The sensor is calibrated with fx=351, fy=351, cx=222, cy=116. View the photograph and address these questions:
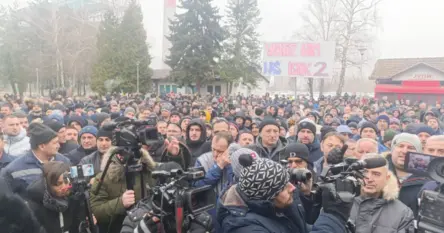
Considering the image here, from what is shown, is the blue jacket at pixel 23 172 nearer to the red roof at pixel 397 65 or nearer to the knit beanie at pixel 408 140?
the knit beanie at pixel 408 140

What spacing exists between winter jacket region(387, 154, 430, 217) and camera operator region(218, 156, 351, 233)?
1.47 meters

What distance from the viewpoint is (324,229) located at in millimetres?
2082

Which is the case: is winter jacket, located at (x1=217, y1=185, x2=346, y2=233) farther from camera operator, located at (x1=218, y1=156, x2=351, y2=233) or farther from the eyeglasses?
the eyeglasses

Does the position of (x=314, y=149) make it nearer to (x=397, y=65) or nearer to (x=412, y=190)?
(x=412, y=190)

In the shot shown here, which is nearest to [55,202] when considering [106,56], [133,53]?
[133,53]

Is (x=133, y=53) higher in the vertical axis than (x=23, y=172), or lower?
higher

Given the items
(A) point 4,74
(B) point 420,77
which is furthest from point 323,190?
(A) point 4,74

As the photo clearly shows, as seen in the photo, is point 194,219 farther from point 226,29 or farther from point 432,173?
point 226,29

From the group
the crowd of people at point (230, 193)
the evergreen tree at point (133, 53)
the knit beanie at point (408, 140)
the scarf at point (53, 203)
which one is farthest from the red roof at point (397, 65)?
the scarf at point (53, 203)

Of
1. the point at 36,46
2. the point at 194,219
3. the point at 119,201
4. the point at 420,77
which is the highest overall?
the point at 36,46

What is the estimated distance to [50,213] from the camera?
2836 mm

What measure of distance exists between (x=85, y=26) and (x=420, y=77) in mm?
34532

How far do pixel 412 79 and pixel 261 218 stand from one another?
33.5 metres

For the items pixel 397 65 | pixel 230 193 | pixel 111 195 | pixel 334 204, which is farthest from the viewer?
pixel 397 65
